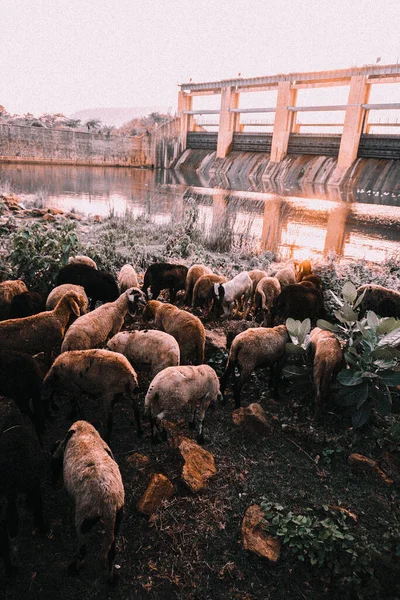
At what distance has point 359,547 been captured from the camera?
7.61ft

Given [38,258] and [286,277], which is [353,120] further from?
[38,258]

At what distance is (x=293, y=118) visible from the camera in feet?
95.7

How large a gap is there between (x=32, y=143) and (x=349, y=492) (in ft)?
120

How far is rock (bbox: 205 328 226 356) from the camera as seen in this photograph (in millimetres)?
4516

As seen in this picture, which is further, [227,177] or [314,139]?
[227,177]

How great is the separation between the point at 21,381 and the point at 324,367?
8.63ft

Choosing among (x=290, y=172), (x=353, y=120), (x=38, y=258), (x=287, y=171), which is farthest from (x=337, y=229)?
(x=287, y=171)

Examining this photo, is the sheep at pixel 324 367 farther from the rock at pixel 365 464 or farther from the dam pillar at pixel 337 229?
the dam pillar at pixel 337 229

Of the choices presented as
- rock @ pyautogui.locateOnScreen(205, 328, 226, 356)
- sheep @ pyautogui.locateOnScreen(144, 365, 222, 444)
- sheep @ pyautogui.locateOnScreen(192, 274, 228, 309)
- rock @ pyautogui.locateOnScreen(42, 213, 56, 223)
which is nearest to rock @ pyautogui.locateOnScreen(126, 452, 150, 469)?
sheep @ pyautogui.locateOnScreen(144, 365, 222, 444)

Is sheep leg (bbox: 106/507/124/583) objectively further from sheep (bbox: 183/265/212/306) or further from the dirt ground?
sheep (bbox: 183/265/212/306)

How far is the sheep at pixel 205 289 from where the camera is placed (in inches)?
220

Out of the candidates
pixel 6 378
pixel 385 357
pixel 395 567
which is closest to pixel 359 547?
pixel 395 567

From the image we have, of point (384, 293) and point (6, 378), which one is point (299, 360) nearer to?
point (384, 293)

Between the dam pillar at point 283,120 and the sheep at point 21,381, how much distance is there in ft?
96.8
